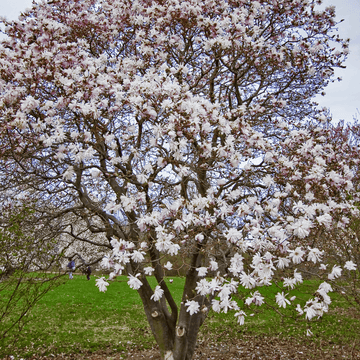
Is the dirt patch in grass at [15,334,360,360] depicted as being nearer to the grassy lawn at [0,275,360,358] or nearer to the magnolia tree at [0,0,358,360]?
the grassy lawn at [0,275,360,358]

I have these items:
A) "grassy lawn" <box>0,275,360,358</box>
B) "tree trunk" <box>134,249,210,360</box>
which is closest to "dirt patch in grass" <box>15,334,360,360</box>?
"grassy lawn" <box>0,275,360,358</box>

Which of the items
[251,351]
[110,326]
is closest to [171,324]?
[251,351]

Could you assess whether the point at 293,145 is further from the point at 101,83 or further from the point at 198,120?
the point at 101,83

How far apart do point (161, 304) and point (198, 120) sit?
153 inches

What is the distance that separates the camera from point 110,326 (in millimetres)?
10922

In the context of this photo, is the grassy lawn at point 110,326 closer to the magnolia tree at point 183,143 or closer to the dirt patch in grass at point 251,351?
the dirt patch in grass at point 251,351

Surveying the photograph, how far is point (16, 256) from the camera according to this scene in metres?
4.47

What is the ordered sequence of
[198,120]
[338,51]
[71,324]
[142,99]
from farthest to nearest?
[71,324] → [338,51] → [142,99] → [198,120]

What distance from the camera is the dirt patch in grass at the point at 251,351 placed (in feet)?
25.9

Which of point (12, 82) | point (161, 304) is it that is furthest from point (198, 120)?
point (161, 304)

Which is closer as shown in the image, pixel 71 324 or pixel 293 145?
pixel 293 145

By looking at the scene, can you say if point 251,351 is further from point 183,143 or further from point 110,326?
point 183,143

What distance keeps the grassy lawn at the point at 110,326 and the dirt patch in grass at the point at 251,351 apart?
393mm

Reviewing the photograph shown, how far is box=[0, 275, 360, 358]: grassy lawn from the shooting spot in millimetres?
8578
